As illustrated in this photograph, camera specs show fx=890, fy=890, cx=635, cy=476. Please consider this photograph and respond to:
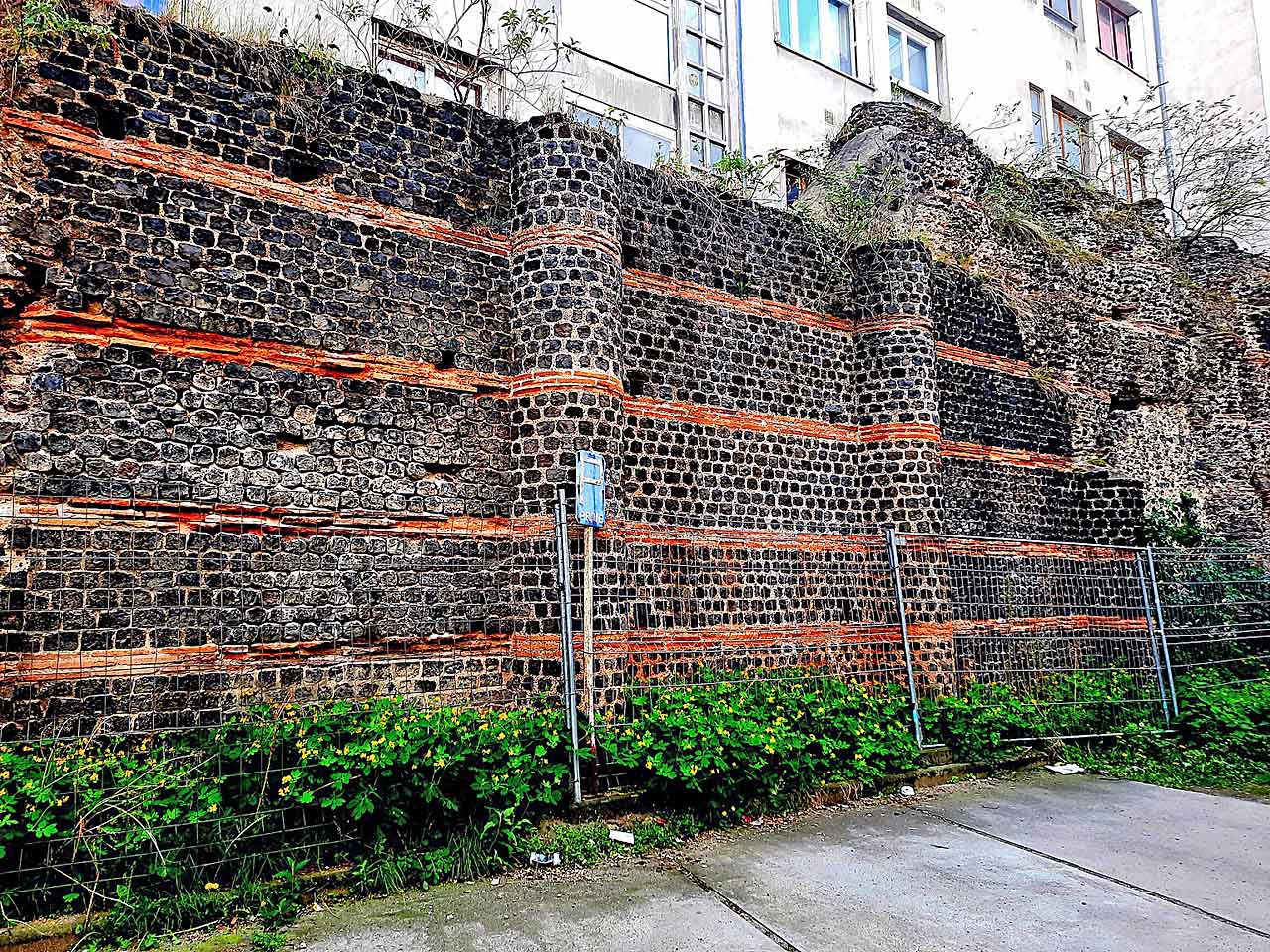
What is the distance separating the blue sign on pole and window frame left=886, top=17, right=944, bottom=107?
14.2 metres

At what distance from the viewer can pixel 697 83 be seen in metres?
15.8

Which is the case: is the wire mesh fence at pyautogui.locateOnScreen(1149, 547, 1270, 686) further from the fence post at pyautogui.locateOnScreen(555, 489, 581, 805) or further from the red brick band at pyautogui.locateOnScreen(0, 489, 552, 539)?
the red brick band at pyautogui.locateOnScreen(0, 489, 552, 539)

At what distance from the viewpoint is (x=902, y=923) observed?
494 centimetres

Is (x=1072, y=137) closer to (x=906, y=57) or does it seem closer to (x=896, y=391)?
(x=906, y=57)

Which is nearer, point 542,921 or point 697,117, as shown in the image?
point 542,921

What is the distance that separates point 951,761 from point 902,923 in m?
4.12

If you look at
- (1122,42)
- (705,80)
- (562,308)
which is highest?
(1122,42)

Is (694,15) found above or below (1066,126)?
above

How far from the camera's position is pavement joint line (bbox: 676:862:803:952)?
184 inches

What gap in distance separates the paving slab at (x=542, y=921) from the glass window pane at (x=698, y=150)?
41.9ft

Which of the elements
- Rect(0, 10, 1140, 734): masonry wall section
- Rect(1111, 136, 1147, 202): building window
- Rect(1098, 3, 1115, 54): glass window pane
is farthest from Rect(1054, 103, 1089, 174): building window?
Rect(0, 10, 1140, 734): masonry wall section

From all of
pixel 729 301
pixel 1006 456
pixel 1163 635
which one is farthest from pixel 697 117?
pixel 1163 635

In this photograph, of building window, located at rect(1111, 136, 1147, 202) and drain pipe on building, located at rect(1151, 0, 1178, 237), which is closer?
building window, located at rect(1111, 136, 1147, 202)

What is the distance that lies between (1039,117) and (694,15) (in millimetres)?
8490
